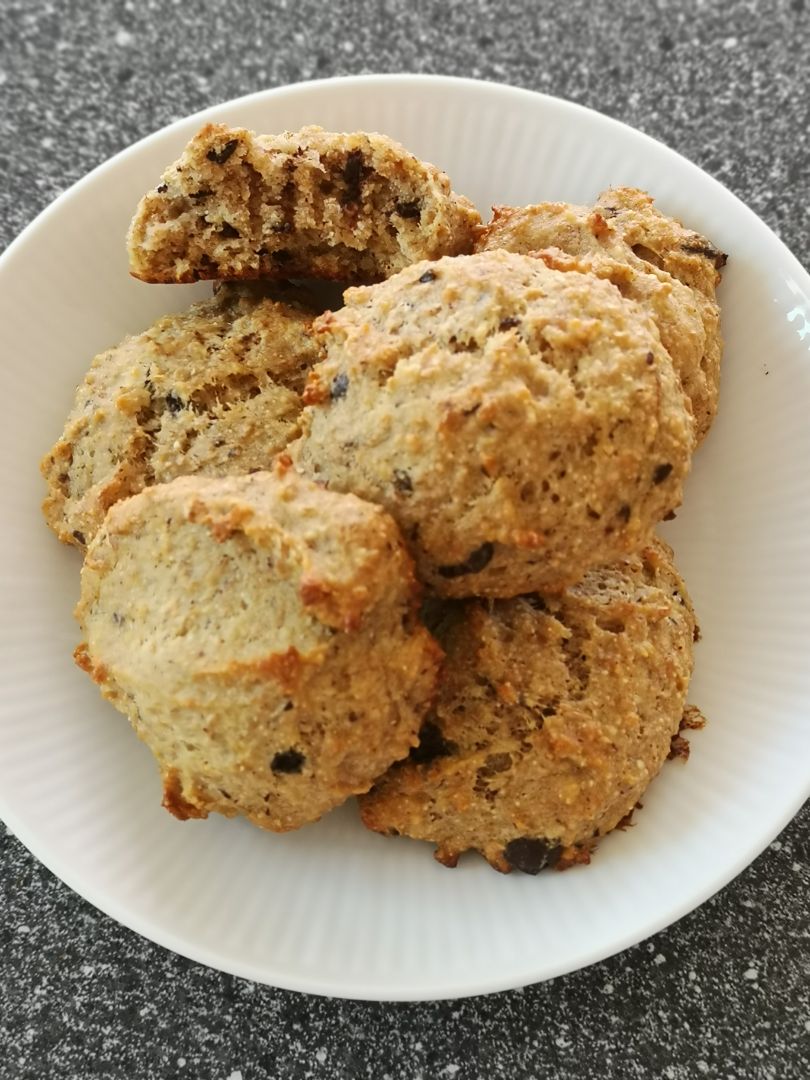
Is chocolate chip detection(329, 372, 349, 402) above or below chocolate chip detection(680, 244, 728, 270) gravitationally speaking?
below

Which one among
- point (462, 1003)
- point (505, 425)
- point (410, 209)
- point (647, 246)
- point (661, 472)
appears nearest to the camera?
point (505, 425)

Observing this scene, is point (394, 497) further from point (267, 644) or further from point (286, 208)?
point (286, 208)

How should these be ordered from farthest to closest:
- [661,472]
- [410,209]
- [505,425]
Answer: [410,209], [661,472], [505,425]

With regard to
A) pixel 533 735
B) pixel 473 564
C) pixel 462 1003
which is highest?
pixel 473 564

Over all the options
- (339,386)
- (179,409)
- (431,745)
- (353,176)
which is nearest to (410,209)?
(353,176)

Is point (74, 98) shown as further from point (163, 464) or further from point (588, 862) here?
point (588, 862)

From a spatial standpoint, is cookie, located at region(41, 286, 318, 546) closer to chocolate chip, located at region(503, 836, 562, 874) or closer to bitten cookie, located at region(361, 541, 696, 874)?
bitten cookie, located at region(361, 541, 696, 874)

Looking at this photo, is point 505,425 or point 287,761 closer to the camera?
point 505,425

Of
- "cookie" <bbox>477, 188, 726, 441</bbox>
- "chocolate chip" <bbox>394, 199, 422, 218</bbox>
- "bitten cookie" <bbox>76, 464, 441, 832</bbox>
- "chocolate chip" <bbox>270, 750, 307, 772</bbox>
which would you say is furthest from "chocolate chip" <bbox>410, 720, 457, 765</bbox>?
"chocolate chip" <bbox>394, 199, 422, 218</bbox>
